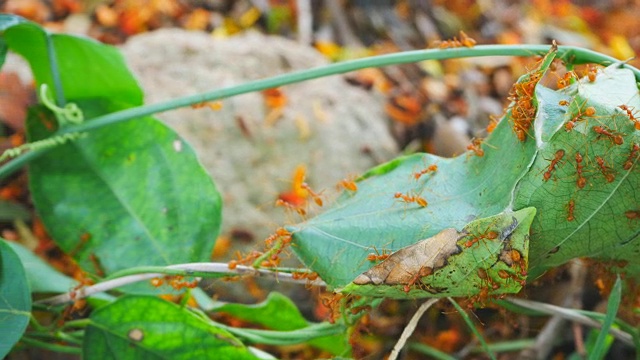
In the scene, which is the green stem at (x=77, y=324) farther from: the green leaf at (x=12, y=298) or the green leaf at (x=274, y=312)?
the green leaf at (x=274, y=312)

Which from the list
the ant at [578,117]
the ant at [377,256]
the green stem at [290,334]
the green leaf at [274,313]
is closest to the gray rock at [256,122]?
the green leaf at [274,313]

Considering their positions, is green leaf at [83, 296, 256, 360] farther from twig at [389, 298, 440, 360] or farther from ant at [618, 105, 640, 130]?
ant at [618, 105, 640, 130]

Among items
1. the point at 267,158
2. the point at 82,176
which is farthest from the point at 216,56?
the point at 82,176

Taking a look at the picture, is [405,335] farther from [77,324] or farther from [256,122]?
[256,122]

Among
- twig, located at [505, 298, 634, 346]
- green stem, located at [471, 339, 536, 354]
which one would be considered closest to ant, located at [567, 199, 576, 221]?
twig, located at [505, 298, 634, 346]

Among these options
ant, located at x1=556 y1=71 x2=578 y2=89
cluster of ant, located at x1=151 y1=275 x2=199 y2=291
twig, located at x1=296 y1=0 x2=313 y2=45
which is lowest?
cluster of ant, located at x1=151 y1=275 x2=199 y2=291
